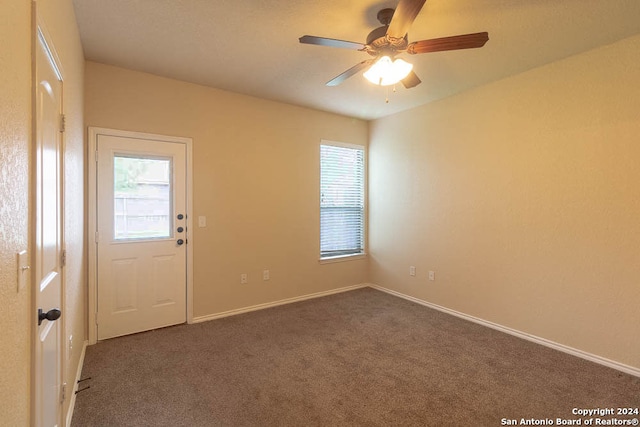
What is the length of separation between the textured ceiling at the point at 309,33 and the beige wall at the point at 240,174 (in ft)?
0.86

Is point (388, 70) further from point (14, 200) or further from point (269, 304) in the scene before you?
point (269, 304)

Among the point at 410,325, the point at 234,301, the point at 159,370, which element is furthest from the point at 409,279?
the point at 159,370

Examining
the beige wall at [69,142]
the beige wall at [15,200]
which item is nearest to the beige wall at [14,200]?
Answer: the beige wall at [15,200]

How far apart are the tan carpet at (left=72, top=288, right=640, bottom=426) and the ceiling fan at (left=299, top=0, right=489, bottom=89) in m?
2.29

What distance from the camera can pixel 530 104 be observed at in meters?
3.03

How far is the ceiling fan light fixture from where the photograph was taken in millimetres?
2199

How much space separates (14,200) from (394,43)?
6.80 feet

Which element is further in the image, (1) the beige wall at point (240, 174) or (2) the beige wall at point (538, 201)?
(1) the beige wall at point (240, 174)

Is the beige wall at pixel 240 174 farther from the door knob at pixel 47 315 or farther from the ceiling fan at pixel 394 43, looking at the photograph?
the door knob at pixel 47 315

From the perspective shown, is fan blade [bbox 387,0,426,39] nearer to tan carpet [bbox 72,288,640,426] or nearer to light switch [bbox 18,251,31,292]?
light switch [bbox 18,251,31,292]

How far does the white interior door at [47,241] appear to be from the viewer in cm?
119

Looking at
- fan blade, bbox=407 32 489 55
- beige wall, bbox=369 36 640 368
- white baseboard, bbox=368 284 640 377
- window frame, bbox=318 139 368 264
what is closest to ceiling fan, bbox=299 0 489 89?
fan blade, bbox=407 32 489 55

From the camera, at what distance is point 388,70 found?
2.25 metres

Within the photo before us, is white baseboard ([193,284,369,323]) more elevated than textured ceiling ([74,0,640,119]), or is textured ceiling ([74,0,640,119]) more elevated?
textured ceiling ([74,0,640,119])
